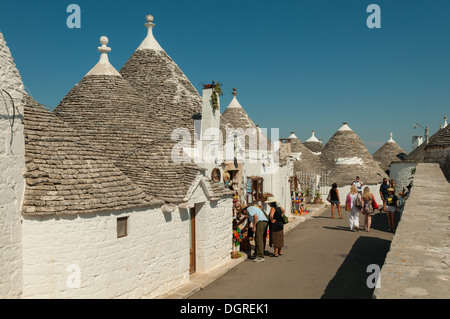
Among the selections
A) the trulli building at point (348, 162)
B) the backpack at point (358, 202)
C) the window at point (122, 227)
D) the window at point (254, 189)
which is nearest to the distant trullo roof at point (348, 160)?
the trulli building at point (348, 162)

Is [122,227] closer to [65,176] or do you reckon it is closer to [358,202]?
[65,176]

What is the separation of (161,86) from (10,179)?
7947 millimetres

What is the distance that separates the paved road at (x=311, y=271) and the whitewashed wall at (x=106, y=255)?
0.99 m

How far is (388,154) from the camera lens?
1622 inches

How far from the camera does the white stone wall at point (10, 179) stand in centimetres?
571

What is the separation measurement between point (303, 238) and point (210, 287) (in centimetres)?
584

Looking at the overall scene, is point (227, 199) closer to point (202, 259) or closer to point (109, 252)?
point (202, 259)

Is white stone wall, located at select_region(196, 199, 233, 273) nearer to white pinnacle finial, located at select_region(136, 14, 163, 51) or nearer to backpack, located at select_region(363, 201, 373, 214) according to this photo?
backpack, located at select_region(363, 201, 373, 214)

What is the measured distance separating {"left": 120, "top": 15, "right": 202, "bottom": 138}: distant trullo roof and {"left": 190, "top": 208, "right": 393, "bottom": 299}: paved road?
4.89 m

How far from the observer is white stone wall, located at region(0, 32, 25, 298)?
18.7 ft

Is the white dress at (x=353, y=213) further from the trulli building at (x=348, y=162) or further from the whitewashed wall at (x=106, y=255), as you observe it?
the trulli building at (x=348, y=162)

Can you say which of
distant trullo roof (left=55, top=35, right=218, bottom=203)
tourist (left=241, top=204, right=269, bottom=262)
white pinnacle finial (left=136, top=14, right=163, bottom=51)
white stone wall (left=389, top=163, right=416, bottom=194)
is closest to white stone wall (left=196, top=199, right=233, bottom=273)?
tourist (left=241, top=204, right=269, bottom=262)

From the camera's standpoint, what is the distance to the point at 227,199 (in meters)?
10.1

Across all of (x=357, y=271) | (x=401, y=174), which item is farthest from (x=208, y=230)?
(x=401, y=174)
